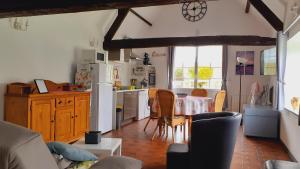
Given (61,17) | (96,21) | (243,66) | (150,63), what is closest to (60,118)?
(61,17)

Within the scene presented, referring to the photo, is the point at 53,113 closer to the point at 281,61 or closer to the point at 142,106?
the point at 142,106

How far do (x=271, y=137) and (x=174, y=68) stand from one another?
3972 mm

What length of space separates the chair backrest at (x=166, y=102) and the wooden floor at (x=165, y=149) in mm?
554

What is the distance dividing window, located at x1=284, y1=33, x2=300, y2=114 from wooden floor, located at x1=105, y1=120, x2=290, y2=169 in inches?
32.4

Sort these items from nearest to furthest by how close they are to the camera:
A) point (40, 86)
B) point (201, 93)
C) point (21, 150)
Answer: point (21, 150) → point (40, 86) → point (201, 93)

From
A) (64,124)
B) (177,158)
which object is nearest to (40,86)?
(64,124)

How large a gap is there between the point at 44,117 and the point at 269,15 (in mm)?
4610

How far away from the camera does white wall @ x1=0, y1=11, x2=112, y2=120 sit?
11.8 ft

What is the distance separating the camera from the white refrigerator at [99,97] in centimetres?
490

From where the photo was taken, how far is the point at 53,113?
3.85 m

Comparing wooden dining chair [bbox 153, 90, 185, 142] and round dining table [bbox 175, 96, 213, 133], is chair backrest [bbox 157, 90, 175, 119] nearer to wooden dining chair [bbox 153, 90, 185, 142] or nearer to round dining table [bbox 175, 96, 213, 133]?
wooden dining chair [bbox 153, 90, 185, 142]

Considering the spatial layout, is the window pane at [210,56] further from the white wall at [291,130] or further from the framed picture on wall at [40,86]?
the framed picture on wall at [40,86]

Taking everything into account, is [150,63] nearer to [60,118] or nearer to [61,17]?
[61,17]

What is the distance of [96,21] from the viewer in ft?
19.1
